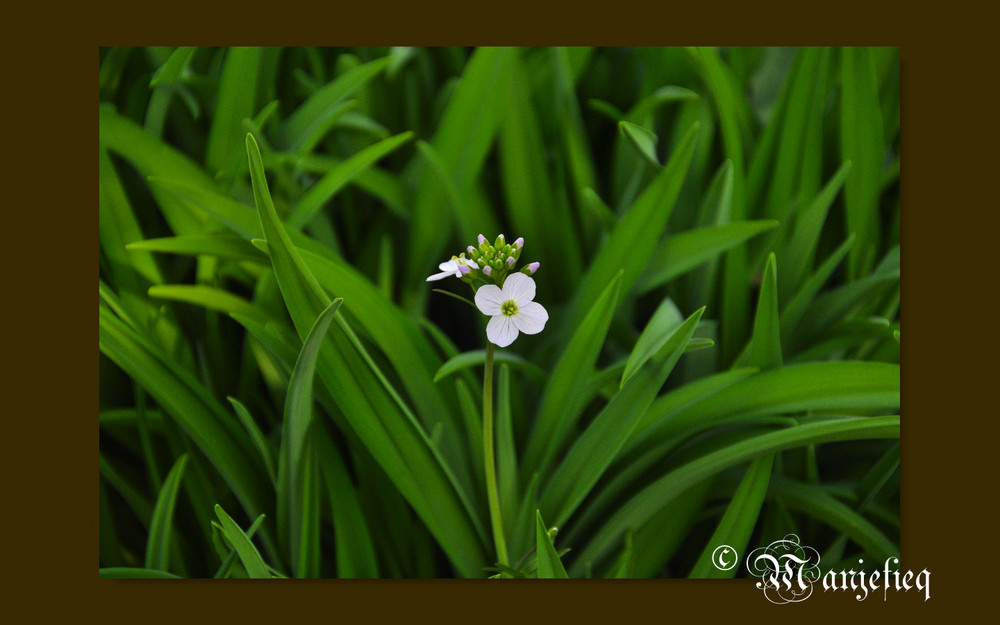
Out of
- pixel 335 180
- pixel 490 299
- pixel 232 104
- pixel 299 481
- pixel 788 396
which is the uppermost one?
pixel 232 104

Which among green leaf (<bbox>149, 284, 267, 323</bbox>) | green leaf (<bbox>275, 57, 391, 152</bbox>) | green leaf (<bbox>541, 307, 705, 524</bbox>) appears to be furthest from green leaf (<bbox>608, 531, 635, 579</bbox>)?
green leaf (<bbox>275, 57, 391, 152</bbox>)

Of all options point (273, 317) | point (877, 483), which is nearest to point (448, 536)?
point (273, 317)

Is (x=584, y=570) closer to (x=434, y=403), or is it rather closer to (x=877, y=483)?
(x=434, y=403)

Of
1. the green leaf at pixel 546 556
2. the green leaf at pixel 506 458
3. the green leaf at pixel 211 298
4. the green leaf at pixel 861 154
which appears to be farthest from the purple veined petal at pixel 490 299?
the green leaf at pixel 861 154

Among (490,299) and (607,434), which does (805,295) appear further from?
(490,299)

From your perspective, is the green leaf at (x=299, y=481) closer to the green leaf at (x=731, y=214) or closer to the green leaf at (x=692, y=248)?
the green leaf at (x=692, y=248)

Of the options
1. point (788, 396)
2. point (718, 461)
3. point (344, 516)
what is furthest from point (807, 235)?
point (344, 516)

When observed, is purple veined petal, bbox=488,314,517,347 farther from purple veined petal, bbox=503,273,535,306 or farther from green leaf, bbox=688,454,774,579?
green leaf, bbox=688,454,774,579
